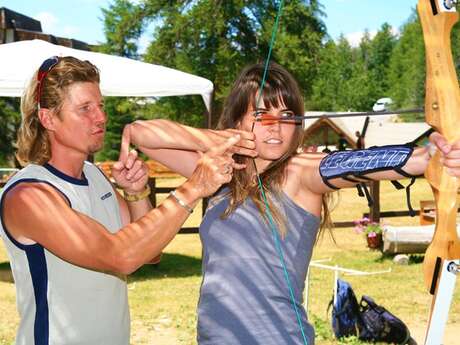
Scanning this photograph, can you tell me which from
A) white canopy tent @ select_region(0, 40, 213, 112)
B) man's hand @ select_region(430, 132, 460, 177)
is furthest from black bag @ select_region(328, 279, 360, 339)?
man's hand @ select_region(430, 132, 460, 177)

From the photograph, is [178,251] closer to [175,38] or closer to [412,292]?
[412,292]

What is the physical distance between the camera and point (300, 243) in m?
1.75

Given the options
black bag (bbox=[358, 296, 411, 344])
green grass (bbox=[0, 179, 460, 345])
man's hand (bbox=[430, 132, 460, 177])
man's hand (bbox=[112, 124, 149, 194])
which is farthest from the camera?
green grass (bbox=[0, 179, 460, 345])

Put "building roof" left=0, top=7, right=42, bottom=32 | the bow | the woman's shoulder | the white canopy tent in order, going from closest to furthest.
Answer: the bow, the woman's shoulder, the white canopy tent, "building roof" left=0, top=7, right=42, bottom=32

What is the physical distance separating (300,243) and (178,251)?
24.4ft

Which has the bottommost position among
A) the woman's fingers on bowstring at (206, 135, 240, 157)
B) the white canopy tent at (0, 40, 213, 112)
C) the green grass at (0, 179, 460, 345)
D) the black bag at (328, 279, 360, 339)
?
the green grass at (0, 179, 460, 345)

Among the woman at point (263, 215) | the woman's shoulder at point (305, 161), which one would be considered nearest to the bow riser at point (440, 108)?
the woman at point (263, 215)

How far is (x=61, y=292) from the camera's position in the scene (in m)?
1.70

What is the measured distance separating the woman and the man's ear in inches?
9.2

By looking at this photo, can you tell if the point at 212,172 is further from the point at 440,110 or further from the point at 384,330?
the point at 384,330

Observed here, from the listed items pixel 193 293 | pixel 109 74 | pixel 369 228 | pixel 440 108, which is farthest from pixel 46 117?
pixel 369 228

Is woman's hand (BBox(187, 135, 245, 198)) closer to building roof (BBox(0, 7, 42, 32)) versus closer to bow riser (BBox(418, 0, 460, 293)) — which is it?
bow riser (BBox(418, 0, 460, 293))

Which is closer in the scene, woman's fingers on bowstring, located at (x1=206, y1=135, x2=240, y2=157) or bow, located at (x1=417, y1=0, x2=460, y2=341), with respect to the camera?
bow, located at (x1=417, y1=0, x2=460, y2=341)

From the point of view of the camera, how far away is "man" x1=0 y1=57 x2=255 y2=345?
1572 mm
